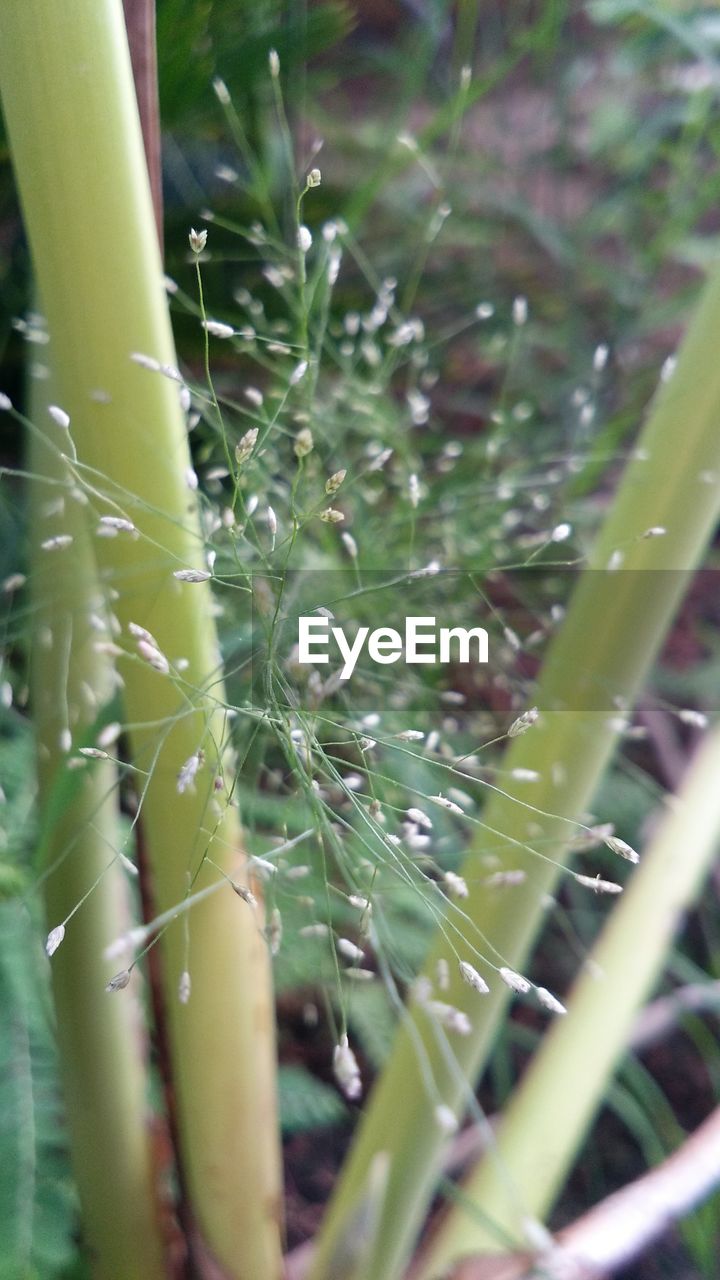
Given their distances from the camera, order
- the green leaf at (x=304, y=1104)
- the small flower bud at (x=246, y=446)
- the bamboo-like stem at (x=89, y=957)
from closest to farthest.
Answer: the small flower bud at (x=246, y=446) → the bamboo-like stem at (x=89, y=957) → the green leaf at (x=304, y=1104)

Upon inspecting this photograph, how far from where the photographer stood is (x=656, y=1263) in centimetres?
62

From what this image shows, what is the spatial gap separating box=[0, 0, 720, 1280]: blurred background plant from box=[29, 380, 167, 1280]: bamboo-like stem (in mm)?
23

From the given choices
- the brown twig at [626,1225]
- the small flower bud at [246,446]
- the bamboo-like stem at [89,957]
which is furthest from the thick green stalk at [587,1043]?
the small flower bud at [246,446]

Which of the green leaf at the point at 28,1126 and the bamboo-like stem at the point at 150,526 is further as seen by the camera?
the green leaf at the point at 28,1126

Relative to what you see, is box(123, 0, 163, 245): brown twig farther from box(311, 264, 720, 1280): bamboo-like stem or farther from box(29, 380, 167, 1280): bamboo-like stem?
box(311, 264, 720, 1280): bamboo-like stem

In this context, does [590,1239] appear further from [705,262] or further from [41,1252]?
[705,262]

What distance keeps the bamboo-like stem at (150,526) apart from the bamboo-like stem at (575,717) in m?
0.05

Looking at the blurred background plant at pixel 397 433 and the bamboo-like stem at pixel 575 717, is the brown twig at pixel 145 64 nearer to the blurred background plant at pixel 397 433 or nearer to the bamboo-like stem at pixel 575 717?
the blurred background plant at pixel 397 433

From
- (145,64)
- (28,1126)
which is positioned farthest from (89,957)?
(145,64)

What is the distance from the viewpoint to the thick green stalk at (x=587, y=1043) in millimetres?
428

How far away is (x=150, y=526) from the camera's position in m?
0.32

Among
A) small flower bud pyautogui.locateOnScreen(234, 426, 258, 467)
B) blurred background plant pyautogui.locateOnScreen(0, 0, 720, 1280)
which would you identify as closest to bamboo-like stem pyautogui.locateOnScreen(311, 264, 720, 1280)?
blurred background plant pyautogui.locateOnScreen(0, 0, 720, 1280)

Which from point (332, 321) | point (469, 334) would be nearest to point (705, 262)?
point (469, 334)

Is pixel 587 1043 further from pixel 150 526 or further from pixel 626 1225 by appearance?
pixel 150 526
